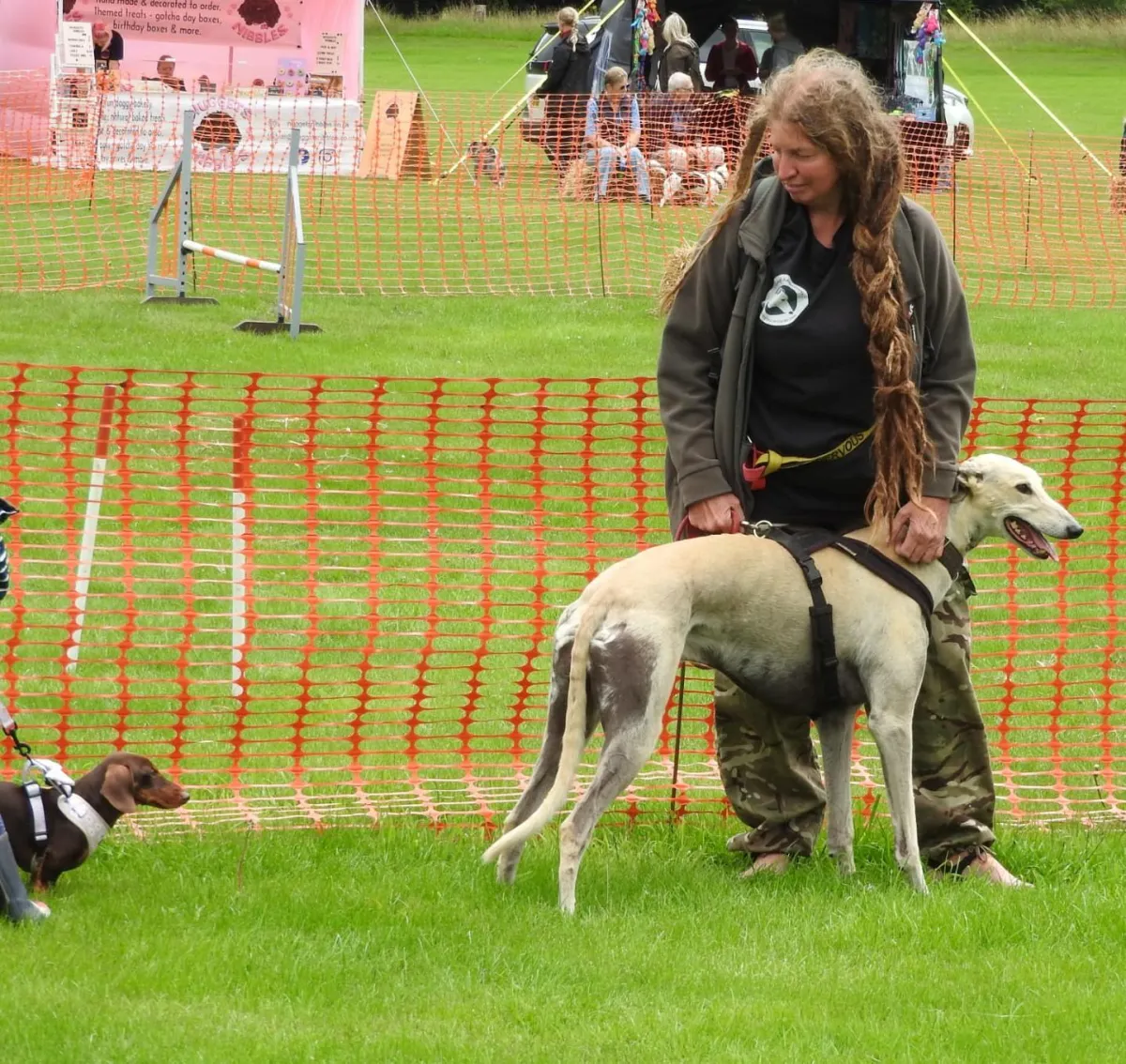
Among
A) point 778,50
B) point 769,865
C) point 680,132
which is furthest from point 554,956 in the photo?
point 778,50

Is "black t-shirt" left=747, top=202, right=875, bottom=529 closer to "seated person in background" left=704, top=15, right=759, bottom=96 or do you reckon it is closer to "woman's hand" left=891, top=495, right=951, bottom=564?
"woman's hand" left=891, top=495, right=951, bottom=564

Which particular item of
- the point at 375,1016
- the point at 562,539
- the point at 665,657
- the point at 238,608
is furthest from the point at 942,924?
the point at 562,539

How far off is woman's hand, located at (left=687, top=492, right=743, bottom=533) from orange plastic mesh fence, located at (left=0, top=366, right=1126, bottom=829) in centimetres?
135

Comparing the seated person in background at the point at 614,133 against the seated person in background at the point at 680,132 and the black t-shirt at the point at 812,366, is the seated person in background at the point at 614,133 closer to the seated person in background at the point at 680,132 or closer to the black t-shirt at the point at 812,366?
the seated person in background at the point at 680,132

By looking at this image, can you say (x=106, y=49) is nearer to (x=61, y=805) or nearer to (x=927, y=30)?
(x=927, y=30)

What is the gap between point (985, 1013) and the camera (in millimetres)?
3912

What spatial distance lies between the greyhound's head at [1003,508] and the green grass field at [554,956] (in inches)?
37.6

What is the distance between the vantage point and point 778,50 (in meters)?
23.1

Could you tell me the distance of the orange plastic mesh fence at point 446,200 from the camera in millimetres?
16094

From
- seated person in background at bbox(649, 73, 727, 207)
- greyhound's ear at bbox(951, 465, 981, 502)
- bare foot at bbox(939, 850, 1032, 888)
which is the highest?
seated person in background at bbox(649, 73, 727, 207)

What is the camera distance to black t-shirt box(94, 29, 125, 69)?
74.7 feet

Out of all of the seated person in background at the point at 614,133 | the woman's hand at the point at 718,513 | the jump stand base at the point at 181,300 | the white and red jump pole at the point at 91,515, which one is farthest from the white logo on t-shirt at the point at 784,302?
the seated person in background at the point at 614,133

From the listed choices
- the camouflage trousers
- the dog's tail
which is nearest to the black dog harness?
the camouflage trousers

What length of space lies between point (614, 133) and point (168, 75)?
6736mm
